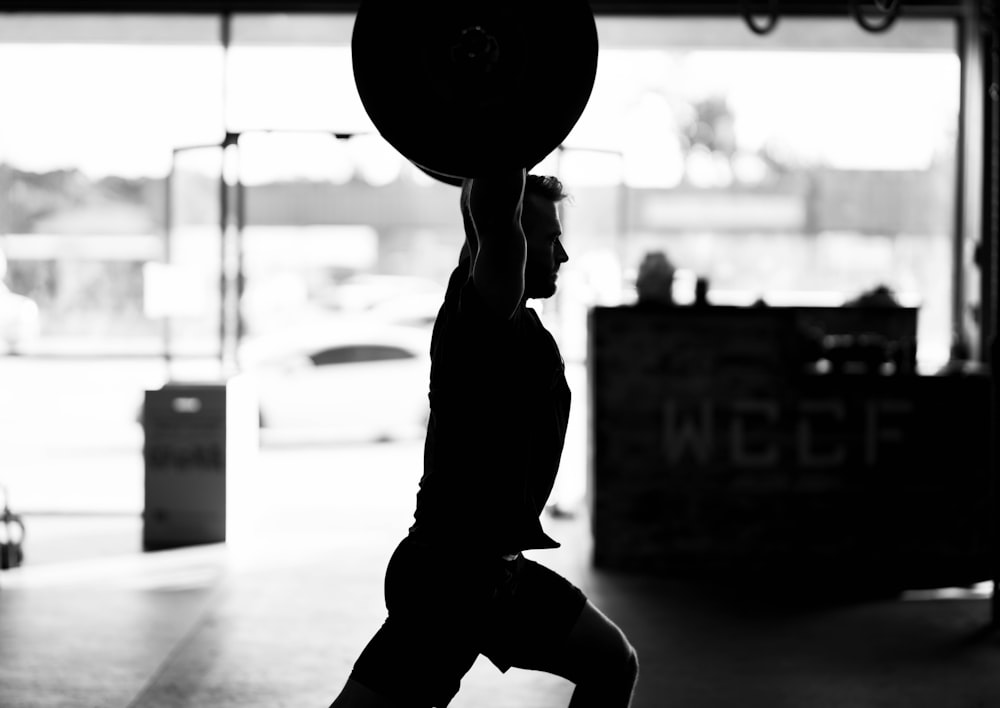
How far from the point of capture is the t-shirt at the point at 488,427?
184cm

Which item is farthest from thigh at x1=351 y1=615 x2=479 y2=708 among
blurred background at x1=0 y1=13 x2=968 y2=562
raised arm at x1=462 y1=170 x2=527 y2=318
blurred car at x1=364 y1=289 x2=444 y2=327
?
blurred car at x1=364 y1=289 x2=444 y2=327

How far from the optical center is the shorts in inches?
72.0

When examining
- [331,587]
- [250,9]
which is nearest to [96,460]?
[250,9]

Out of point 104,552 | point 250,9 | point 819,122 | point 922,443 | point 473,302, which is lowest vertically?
point 104,552

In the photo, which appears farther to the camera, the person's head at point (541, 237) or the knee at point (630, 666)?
→ the knee at point (630, 666)

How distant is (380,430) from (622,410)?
376 cm

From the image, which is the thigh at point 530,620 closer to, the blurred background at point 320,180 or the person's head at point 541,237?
the person's head at point 541,237

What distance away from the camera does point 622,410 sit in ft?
16.1

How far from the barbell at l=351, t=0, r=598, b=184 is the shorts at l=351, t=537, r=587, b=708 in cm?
63

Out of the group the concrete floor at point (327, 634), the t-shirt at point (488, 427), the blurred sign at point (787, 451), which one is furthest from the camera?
the blurred sign at point (787, 451)

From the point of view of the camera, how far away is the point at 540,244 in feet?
6.24

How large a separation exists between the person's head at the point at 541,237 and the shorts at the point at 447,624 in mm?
450

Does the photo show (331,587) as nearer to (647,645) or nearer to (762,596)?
(647,645)

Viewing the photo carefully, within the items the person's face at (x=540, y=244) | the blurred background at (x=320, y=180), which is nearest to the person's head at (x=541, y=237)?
the person's face at (x=540, y=244)
